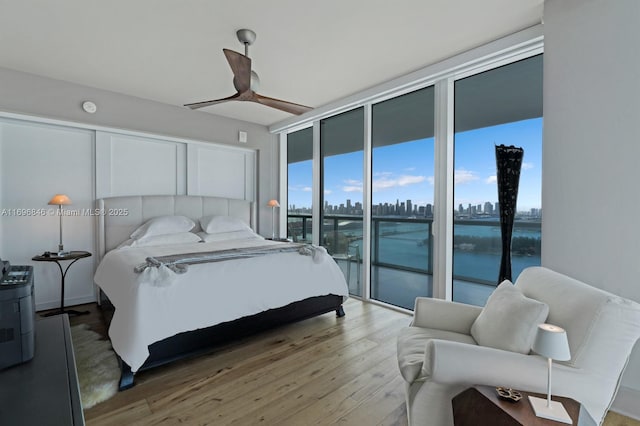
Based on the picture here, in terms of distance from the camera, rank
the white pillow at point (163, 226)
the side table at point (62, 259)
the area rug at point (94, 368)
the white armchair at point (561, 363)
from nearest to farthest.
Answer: the white armchair at point (561, 363) → the area rug at point (94, 368) → the side table at point (62, 259) → the white pillow at point (163, 226)

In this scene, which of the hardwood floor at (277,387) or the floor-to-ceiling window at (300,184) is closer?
the hardwood floor at (277,387)

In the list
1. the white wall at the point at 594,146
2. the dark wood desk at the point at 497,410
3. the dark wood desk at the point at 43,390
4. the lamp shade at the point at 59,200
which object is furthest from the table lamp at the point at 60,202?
the white wall at the point at 594,146

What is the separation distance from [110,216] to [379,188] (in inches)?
132

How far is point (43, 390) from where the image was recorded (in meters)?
1.00

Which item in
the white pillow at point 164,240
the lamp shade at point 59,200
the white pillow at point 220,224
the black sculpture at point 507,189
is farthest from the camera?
the white pillow at point 220,224

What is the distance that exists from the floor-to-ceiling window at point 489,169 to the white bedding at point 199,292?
1.36 metres

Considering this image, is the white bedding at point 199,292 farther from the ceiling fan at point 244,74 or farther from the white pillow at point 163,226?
the ceiling fan at point 244,74

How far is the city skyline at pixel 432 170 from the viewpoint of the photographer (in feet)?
8.59

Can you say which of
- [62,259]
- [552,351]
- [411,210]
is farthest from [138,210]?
[552,351]

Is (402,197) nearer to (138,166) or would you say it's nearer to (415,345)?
(415,345)

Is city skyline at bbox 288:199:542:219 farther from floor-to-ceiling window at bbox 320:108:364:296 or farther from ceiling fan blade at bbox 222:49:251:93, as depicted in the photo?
ceiling fan blade at bbox 222:49:251:93

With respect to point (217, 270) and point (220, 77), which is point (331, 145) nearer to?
point (220, 77)

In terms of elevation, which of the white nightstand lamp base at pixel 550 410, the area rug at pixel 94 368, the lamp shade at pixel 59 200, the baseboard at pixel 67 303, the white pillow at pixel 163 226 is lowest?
the area rug at pixel 94 368

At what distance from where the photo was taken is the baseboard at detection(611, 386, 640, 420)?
1765 millimetres
